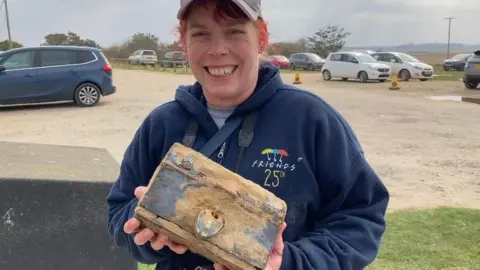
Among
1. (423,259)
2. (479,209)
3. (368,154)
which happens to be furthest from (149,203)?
(368,154)

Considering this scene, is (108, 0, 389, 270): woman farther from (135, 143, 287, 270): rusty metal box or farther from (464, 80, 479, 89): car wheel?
(464, 80, 479, 89): car wheel

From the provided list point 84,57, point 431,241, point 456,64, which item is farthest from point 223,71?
point 456,64

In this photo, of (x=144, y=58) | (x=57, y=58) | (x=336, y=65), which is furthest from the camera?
(x=144, y=58)

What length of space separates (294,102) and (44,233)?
199cm

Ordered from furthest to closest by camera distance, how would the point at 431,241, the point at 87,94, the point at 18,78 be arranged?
the point at 87,94, the point at 18,78, the point at 431,241

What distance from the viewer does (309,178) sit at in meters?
1.62

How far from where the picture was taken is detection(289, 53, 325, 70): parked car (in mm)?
38500

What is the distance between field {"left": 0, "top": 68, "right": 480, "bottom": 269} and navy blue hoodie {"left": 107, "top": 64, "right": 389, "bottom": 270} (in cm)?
293

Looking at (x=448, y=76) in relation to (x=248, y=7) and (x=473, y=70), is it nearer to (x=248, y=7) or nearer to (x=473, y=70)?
(x=473, y=70)

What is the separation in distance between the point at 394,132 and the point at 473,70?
33.9ft

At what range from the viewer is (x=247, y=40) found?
64.9 inches

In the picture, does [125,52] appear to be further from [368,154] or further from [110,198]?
[110,198]

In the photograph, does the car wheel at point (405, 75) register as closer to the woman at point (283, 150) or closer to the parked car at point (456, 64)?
the parked car at point (456, 64)

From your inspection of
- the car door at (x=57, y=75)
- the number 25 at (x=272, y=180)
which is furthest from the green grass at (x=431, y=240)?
the car door at (x=57, y=75)
